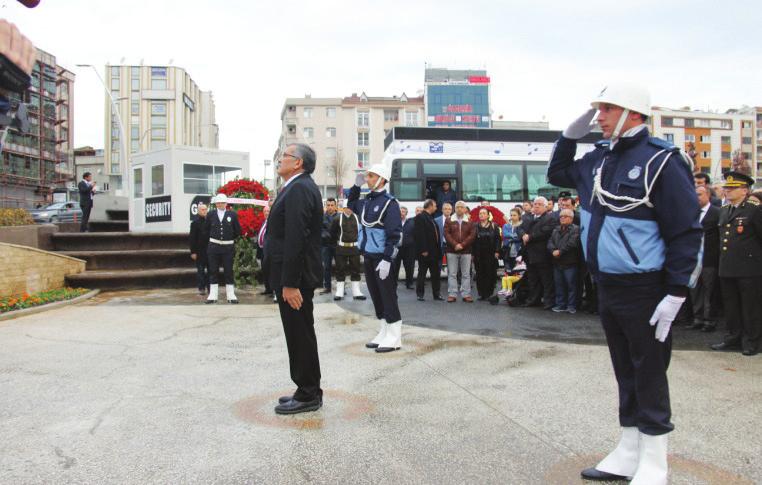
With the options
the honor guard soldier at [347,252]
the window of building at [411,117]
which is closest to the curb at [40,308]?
the honor guard soldier at [347,252]

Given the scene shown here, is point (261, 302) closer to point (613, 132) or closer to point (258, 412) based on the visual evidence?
point (258, 412)

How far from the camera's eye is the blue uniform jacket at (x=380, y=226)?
7.13 meters

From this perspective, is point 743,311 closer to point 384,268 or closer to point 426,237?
point 384,268

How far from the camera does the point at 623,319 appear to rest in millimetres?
3227

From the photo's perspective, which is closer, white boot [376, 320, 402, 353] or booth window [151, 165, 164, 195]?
white boot [376, 320, 402, 353]

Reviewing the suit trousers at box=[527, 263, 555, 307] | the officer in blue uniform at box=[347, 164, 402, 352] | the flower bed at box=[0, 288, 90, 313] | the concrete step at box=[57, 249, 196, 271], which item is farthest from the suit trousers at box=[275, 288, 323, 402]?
the concrete step at box=[57, 249, 196, 271]

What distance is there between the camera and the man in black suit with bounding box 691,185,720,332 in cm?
831

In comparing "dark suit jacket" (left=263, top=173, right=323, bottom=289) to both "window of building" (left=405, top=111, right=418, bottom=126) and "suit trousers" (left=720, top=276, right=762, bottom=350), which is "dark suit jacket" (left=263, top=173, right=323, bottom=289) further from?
"window of building" (left=405, top=111, right=418, bottom=126)

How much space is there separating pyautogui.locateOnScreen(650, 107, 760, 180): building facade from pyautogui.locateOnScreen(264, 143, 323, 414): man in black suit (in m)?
113

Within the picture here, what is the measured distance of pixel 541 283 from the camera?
11.5m

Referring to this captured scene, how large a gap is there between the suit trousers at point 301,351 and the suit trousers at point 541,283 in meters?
7.32

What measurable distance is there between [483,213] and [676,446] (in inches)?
350

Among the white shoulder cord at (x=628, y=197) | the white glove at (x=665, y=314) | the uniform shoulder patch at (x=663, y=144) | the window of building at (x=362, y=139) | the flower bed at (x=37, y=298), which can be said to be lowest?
the flower bed at (x=37, y=298)

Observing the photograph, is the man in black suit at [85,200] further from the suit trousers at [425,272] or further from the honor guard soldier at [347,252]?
the suit trousers at [425,272]
